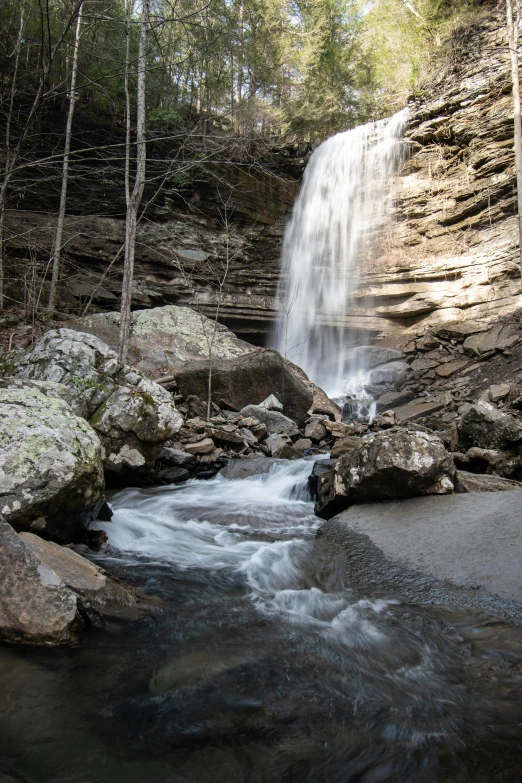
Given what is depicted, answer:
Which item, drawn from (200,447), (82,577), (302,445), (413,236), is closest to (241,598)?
(82,577)

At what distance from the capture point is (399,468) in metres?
4.23

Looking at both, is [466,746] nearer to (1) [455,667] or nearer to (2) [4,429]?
(1) [455,667]

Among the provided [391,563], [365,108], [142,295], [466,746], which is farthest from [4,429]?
[365,108]

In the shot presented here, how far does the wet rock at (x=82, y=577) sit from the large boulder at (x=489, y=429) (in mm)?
4559

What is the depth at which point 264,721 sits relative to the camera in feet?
5.94

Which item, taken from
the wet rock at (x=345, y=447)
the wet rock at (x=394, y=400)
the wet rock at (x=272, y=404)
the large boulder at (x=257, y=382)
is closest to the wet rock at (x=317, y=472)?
the wet rock at (x=345, y=447)

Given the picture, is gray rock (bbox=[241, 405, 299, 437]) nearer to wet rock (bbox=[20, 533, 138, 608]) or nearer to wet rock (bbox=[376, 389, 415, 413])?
wet rock (bbox=[376, 389, 415, 413])

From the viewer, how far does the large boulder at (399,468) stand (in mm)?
4254

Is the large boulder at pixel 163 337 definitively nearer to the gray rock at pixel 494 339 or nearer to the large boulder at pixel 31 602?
the gray rock at pixel 494 339

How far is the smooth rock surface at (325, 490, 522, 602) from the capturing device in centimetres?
308

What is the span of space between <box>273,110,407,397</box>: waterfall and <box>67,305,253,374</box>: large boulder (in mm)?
4005

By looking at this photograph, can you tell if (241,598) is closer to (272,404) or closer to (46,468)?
(46,468)

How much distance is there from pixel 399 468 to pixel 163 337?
9.40m

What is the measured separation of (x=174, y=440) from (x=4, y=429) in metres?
3.94
